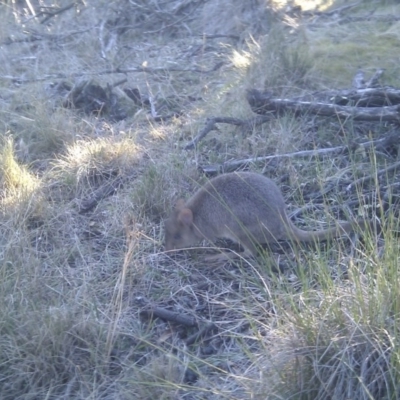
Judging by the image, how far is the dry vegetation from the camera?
137 inches

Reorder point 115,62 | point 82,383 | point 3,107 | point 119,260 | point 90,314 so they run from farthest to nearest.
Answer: point 115,62 < point 3,107 < point 119,260 < point 90,314 < point 82,383

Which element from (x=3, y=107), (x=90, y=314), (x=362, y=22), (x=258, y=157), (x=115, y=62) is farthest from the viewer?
(x=115, y=62)

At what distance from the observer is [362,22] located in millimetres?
9016

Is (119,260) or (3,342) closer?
(3,342)

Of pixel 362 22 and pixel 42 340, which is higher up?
pixel 42 340

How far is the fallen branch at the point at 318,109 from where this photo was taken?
5.97m

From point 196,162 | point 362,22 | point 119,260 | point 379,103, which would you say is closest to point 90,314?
point 119,260

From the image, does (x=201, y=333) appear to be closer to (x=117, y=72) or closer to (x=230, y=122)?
(x=230, y=122)

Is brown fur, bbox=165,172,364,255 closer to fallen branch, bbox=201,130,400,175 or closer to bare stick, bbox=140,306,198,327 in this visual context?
bare stick, bbox=140,306,198,327

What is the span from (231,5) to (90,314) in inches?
260

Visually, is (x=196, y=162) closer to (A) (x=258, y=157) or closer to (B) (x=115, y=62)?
(A) (x=258, y=157)

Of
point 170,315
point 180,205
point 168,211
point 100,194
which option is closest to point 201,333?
point 170,315

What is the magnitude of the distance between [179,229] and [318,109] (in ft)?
5.85

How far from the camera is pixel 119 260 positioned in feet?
16.7
